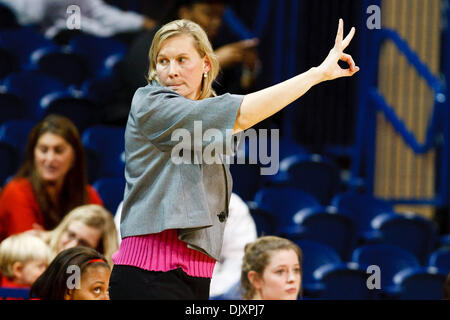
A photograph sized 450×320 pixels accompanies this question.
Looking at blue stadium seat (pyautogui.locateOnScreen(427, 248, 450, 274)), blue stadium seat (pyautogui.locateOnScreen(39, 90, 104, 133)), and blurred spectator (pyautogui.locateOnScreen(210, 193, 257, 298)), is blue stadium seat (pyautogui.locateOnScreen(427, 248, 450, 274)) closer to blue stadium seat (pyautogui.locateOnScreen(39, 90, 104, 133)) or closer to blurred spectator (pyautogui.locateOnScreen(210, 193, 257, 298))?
blurred spectator (pyautogui.locateOnScreen(210, 193, 257, 298))

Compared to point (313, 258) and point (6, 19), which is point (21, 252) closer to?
point (313, 258)

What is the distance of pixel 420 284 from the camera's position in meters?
3.77

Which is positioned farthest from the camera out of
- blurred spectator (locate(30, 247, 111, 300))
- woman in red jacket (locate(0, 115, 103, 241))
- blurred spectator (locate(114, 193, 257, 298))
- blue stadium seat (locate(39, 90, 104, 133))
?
blue stadium seat (locate(39, 90, 104, 133))

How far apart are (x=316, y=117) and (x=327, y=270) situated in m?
2.25

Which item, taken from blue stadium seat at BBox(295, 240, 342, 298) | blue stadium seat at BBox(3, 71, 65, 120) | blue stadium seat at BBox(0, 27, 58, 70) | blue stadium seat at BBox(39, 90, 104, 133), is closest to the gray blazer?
blue stadium seat at BBox(295, 240, 342, 298)

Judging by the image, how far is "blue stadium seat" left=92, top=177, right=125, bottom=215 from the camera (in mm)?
3918

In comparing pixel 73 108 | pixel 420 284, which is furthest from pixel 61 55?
pixel 420 284

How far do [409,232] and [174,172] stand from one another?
308 cm

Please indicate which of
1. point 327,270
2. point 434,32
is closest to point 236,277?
point 327,270

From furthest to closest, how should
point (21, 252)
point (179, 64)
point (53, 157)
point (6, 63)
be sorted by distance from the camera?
point (6, 63) < point (53, 157) < point (21, 252) < point (179, 64)

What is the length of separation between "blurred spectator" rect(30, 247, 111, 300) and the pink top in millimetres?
681

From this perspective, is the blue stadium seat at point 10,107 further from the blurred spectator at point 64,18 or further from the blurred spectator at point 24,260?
the blurred spectator at point 24,260

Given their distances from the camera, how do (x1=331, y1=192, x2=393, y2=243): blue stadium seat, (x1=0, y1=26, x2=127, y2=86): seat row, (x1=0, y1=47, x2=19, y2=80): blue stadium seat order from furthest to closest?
(x1=0, y1=26, x2=127, y2=86): seat row < (x1=0, y1=47, x2=19, y2=80): blue stadium seat < (x1=331, y1=192, x2=393, y2=243): blue stadium seat

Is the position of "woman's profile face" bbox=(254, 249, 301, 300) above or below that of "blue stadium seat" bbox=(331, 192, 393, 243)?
below
